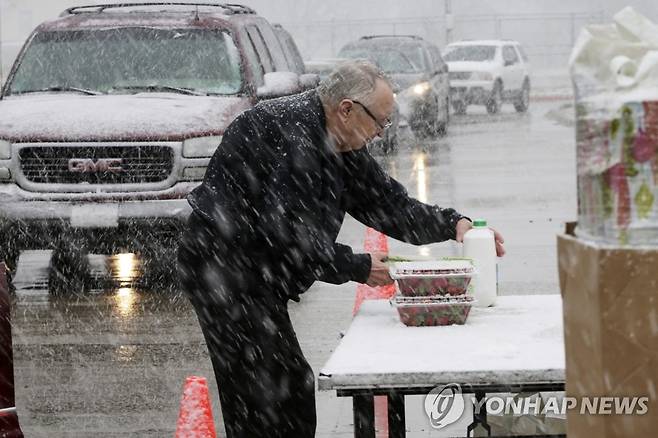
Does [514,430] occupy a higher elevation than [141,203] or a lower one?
higher

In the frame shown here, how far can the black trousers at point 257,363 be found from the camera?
4730 mm

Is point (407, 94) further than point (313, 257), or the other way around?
point (407, 94)

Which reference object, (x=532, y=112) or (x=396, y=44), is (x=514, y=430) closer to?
(x=396, y=44)

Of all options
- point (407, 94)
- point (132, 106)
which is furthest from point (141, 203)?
point (407, 94)

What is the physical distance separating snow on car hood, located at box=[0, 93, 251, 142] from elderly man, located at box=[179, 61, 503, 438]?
19.4ft

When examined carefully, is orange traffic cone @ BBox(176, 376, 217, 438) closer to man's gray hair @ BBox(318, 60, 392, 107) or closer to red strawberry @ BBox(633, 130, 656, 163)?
man's gray hair @ BBox(318, 60, 392, 107)

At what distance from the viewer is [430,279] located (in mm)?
4734

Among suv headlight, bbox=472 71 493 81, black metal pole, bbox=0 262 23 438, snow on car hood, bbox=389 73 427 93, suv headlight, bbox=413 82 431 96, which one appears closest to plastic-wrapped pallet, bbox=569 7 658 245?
black metal pole, bbox=0 262 23 438

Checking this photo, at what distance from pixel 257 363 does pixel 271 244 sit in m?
0.42

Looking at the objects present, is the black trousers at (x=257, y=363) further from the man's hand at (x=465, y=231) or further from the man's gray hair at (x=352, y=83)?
the man's hand at (x=465, y=231)

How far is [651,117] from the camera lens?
2.71m

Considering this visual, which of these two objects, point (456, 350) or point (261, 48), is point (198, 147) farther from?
point (456, 350)

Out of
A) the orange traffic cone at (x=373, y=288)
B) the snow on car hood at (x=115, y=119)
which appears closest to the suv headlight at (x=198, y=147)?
the snow on car hood at (x=115, y=119)

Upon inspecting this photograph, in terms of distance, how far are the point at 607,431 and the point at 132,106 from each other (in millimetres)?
8612
